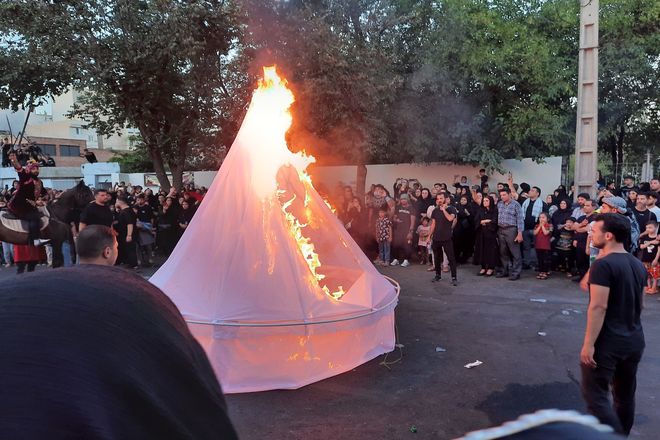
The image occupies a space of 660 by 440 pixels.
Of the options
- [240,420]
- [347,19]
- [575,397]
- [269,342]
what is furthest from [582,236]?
[347,19]

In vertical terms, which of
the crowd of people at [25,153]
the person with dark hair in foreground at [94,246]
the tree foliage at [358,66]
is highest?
the tree foliage at [358,66]

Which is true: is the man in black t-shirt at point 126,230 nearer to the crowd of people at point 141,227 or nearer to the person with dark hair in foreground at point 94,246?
the crowd of people at point 141,227

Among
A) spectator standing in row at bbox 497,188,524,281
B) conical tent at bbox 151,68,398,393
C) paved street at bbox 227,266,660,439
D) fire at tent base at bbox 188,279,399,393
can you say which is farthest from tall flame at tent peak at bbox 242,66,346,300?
spectator standing in row at bbox 497,188,524,281

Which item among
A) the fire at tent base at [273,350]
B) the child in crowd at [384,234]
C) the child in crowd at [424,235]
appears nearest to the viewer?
the fire at tent base at [273,350]

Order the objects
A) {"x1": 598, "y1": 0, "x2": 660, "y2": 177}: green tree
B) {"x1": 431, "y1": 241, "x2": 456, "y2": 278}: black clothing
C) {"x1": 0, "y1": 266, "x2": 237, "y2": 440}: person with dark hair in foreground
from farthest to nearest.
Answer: {"x1": 598, "y1": 0, "x2": 660, "y2": 177}: green tree → {"x1": 431, "y1": 241, "x2": 456, "y2": 278}: black clothing → {"x1": 0, "y1": 266, "x2": 237, "y2": 440}: person with dark hair in foreground

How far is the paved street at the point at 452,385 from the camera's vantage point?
14.6 feet

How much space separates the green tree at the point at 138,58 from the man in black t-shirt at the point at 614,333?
12457mm

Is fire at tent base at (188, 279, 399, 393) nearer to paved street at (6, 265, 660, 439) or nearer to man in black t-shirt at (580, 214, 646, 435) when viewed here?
paved street at (6, 265, 660, 439)

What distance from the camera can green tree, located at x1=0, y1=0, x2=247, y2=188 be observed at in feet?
44.3

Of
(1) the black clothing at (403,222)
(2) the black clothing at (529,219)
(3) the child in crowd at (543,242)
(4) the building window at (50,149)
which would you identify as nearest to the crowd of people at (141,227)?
(1) the black clothing at (403,222)

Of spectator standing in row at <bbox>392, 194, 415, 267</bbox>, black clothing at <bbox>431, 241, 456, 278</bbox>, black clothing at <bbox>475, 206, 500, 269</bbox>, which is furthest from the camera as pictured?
spectator standing in row at <bbox>392, 194, 415, 267</bbox>

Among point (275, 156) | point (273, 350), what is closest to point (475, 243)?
point (275, 156)

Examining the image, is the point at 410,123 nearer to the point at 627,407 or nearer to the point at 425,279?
the point at 425,279

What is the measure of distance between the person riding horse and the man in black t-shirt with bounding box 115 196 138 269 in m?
1.97
